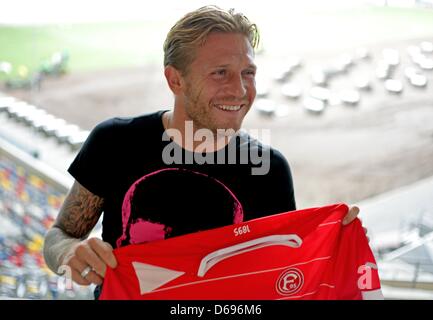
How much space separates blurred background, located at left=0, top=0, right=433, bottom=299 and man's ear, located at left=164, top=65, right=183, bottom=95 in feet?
3.62

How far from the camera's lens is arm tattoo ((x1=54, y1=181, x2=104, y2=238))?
1.41 meters

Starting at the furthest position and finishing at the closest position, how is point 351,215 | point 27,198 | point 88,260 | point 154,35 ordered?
point 27,198, point 154,35, point 351,215, point 88,260

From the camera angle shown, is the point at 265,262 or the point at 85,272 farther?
the point at 265,262

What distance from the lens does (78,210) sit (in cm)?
142

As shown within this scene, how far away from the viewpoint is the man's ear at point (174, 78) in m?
1.45

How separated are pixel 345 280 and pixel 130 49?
71.9 inches

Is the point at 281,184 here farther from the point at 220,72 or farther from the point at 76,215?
the point at 76,215

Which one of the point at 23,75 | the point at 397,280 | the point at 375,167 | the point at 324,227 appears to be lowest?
the point at 397,280

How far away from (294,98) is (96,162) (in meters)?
1.61

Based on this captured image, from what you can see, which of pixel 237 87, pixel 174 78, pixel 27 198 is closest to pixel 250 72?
pixel 237 87

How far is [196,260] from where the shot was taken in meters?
1.38

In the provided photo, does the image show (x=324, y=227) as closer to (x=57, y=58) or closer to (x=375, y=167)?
(x=375, y=167)
